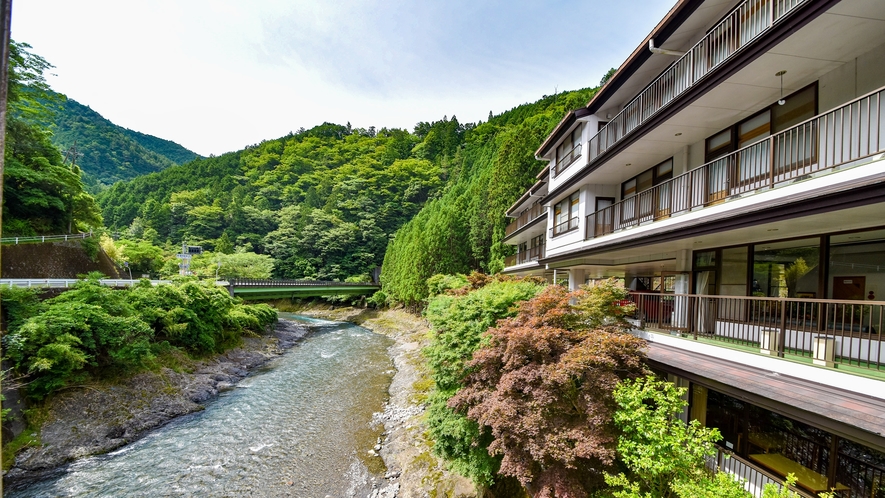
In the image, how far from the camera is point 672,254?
11.7 metres

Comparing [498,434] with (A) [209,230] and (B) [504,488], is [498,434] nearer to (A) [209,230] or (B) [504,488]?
(B) [504,488]

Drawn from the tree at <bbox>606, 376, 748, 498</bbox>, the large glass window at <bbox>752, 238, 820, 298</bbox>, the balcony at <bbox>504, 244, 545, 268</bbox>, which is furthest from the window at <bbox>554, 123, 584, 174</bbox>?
the tree at <bbox>606, 376, 748, 498</bbox>

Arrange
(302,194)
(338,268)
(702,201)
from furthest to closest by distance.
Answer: (302,194)
(338,268)
(702,201)

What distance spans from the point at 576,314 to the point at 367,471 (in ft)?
30.0

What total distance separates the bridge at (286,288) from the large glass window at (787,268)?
41.6 m

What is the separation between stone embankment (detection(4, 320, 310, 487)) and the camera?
40.8 feet

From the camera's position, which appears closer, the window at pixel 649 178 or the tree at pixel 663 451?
the tree at pixel 663 451

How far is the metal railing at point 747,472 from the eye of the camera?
723 cm

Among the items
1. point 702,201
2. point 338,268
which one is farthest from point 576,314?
point 338,268

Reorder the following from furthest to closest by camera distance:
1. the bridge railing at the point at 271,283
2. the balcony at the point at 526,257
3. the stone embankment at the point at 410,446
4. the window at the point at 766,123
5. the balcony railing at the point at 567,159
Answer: the bridge railing at the point at 271,283 → the balcony at the point at 526,257 → the balcony railing at the point at 567,159 → the stone embankment at the point at 410,446 → the window at the point at 766,123

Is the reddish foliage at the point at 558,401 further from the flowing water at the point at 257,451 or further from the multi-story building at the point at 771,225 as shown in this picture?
the flowing water at the point at 257,451

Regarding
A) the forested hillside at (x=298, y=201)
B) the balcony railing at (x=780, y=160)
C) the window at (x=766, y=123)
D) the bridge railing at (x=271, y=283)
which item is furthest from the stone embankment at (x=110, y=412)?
the forested hillside at (x=298, y=201)

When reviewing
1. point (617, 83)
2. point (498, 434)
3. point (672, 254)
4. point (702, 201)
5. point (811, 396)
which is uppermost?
point (617, 83)

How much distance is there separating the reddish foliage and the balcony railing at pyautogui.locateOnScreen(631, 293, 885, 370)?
6.71 ft
